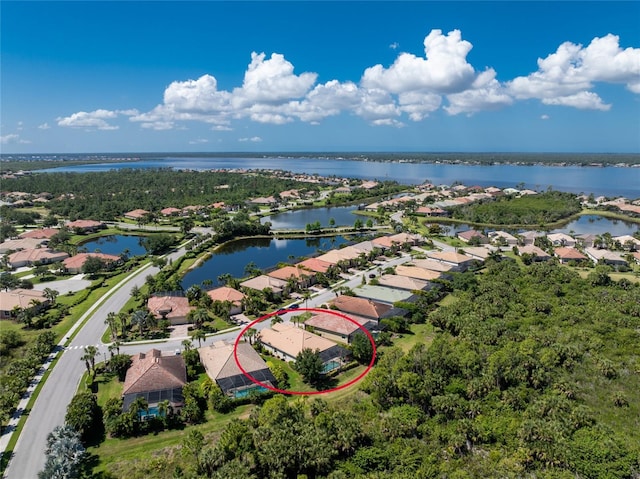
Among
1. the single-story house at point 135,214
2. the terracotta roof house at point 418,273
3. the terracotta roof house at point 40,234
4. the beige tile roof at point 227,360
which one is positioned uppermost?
the single-story house at point 135,214

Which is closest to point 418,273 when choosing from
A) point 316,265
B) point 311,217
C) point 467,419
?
point 316,265

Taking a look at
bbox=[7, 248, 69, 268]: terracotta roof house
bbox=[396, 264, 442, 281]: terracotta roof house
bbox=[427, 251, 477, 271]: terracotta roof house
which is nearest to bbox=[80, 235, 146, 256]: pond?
bbox=[7, 248, 69, 268]: terracotta roof house

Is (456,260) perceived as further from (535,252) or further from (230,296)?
(230,296)

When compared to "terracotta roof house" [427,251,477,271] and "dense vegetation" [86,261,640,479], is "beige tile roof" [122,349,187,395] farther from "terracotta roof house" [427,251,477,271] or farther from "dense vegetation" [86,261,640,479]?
"terracotta roof house" [427,251,477,271]

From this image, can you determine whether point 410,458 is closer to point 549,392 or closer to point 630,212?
point 549,392

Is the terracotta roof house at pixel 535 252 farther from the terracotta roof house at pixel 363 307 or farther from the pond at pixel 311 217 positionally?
the pond at pixel 311 217

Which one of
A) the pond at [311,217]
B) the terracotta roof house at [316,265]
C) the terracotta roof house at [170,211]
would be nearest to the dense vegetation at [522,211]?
the pond at [311,217]
